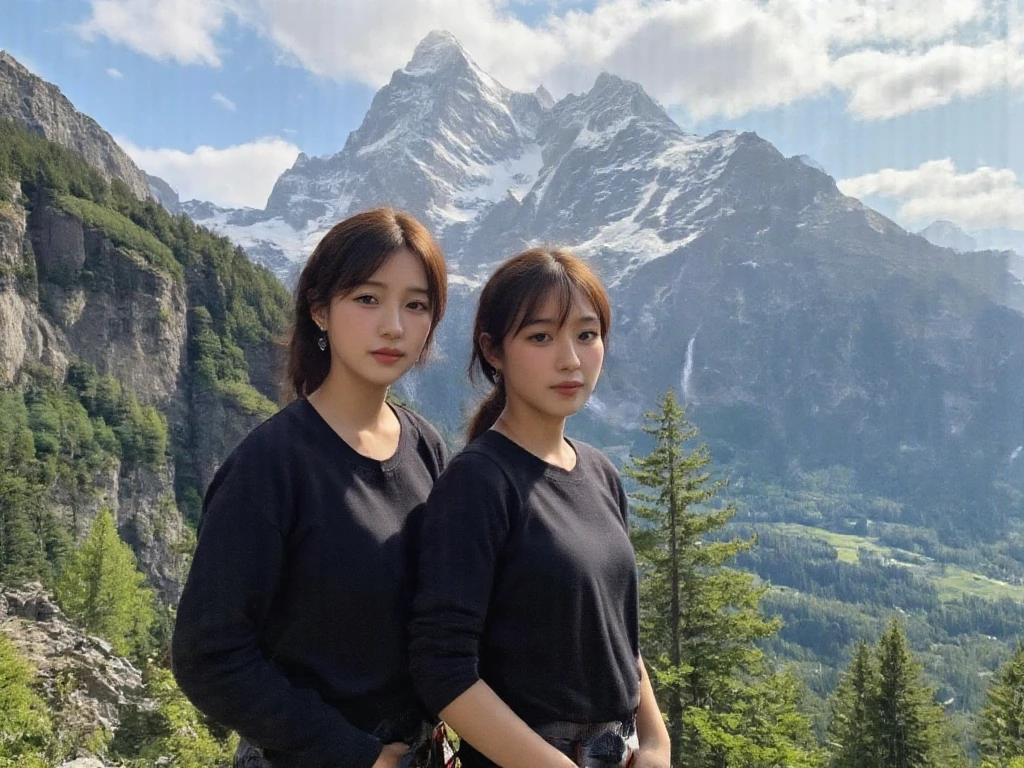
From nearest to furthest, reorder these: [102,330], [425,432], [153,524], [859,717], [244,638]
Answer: [244,638] → [425,432] → [859,717] → [153,524] → [102,330]

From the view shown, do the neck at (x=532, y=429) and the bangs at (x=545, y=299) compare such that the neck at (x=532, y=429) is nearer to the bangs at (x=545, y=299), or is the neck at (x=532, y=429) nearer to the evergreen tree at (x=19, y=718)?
the bangs at (x=545, y=299)

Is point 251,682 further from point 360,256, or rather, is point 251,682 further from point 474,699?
point 360,256

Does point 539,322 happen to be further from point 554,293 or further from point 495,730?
point 495,730

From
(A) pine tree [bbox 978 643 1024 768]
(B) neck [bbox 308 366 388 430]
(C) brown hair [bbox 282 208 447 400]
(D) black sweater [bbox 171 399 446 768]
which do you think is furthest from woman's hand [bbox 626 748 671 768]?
(A) pine tree [bbox 978 643 1024 768]

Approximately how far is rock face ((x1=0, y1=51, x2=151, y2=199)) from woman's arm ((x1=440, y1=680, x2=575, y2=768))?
11172cm

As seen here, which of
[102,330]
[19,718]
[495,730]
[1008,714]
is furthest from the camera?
[102,330]

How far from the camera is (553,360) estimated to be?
9.87 feet

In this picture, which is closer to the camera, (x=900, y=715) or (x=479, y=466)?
(x=479, y=466)

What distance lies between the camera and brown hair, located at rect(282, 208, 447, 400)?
9.59ft

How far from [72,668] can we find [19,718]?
805cm

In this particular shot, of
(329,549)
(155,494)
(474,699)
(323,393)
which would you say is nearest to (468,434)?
(323,393)

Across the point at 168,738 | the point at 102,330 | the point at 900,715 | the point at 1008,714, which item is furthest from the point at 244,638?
the point at 102,330

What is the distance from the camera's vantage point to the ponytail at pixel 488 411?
3.47 meters

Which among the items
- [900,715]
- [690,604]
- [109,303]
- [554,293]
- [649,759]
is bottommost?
[900,715]
